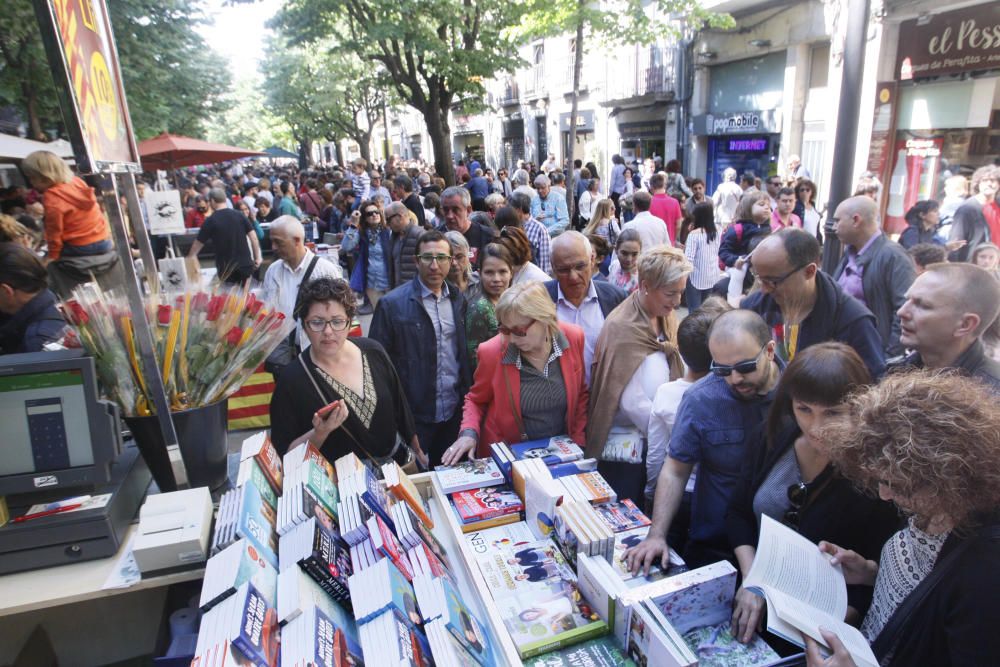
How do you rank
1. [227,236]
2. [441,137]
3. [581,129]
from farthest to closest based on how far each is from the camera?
[581,129]
[441,137]
[227,236]

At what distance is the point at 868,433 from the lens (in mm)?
1365

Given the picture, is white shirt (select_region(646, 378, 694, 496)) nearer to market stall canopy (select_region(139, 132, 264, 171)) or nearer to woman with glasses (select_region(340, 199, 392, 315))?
woman with glasses (select_region(340, 199, 392, 315))

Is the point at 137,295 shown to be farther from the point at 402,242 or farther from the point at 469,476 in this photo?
the point at 402,242

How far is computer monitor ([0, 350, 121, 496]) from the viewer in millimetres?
1804

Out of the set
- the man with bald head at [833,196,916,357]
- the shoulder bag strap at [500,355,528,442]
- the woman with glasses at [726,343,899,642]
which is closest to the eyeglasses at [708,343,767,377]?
the woman with glasses at [726,343,899,642]

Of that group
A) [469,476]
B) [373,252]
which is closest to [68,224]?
[373,252]

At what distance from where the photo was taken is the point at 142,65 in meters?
11.6

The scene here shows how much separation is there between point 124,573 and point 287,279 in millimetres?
2627

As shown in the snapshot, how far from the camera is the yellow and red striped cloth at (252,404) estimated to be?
4.91 metres

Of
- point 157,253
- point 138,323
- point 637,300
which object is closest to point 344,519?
point 138,323

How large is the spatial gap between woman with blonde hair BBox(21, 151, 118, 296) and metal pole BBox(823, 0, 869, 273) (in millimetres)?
5882

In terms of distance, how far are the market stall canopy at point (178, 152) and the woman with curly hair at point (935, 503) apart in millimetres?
11866

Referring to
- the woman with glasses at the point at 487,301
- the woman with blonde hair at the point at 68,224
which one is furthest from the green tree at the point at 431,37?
the woman with glasses at the point at 487,301

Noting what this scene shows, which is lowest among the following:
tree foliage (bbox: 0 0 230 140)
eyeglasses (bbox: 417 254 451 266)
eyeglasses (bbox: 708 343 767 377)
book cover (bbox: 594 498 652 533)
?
book cover (bbox: 594 498 652 533)
